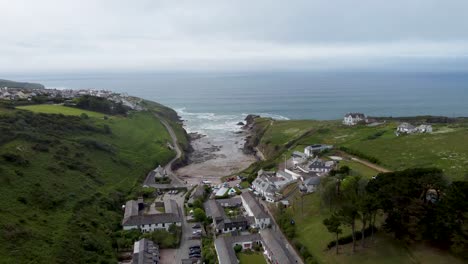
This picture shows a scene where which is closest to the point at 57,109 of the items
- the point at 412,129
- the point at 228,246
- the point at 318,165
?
the point at 318,165

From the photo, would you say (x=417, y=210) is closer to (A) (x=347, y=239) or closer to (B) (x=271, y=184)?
(A) (x=347, y=239)

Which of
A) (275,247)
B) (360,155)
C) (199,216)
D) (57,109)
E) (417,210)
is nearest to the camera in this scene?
(417,210)

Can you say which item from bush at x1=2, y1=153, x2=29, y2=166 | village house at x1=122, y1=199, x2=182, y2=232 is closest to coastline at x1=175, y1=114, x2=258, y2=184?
village house at x1=122, y1=199, x2=182, y2=232

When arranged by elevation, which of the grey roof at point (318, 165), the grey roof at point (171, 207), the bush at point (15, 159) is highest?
the bush at point (15, 159)

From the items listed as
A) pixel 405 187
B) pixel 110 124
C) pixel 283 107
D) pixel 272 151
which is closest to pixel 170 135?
pixel 110 124

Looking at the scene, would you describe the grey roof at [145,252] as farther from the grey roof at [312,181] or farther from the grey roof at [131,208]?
the grey roof at [312,181]

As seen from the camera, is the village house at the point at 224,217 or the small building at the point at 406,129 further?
the small building at the point at 406,129

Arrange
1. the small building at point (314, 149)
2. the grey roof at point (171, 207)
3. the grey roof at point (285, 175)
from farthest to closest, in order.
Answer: the small building at point (314, 149) < the grey roof at point (285, 175) < the grey roof at point (171, 207)

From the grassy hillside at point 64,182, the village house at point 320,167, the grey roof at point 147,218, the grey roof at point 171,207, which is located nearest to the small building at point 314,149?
the village house at point 320,167

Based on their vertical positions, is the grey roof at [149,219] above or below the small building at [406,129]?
below
